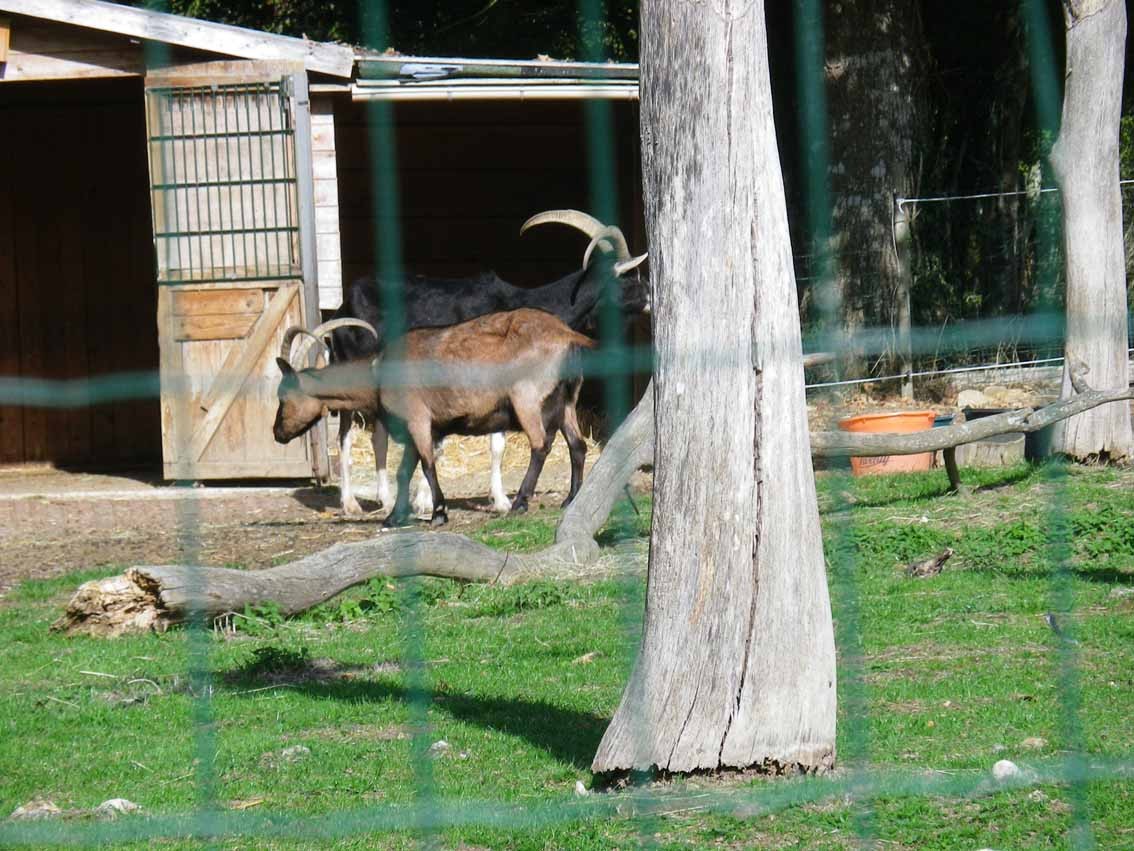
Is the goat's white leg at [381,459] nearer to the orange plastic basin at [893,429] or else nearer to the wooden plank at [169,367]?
the wooden plank at [169,367]

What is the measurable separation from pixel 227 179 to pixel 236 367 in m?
1.43

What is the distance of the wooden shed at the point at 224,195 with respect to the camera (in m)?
11.6

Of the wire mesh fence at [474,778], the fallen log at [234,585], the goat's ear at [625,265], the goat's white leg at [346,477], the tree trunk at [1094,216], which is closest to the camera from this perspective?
the wire mesh fence at [474,778]

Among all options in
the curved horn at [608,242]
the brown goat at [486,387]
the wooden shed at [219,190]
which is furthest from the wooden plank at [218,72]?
the curved horn at [608,242]

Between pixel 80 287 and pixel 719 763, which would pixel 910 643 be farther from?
pixel 80 287

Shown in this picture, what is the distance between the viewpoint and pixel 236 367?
38.5 ft

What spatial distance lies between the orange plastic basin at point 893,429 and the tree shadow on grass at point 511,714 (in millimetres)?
4912

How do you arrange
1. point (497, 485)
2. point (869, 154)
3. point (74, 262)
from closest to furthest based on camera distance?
point (497, 485)
point (869, 154)
point (74, 262)

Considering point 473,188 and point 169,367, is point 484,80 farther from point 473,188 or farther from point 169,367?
point 473,188

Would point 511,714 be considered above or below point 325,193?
below

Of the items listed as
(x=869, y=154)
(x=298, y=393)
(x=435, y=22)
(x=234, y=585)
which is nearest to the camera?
(x=234, y=585)

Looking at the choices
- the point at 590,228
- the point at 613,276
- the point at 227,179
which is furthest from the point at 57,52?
the point at 613,276

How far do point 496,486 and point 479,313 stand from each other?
91.5 inches

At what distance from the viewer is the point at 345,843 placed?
3924 millimetres
